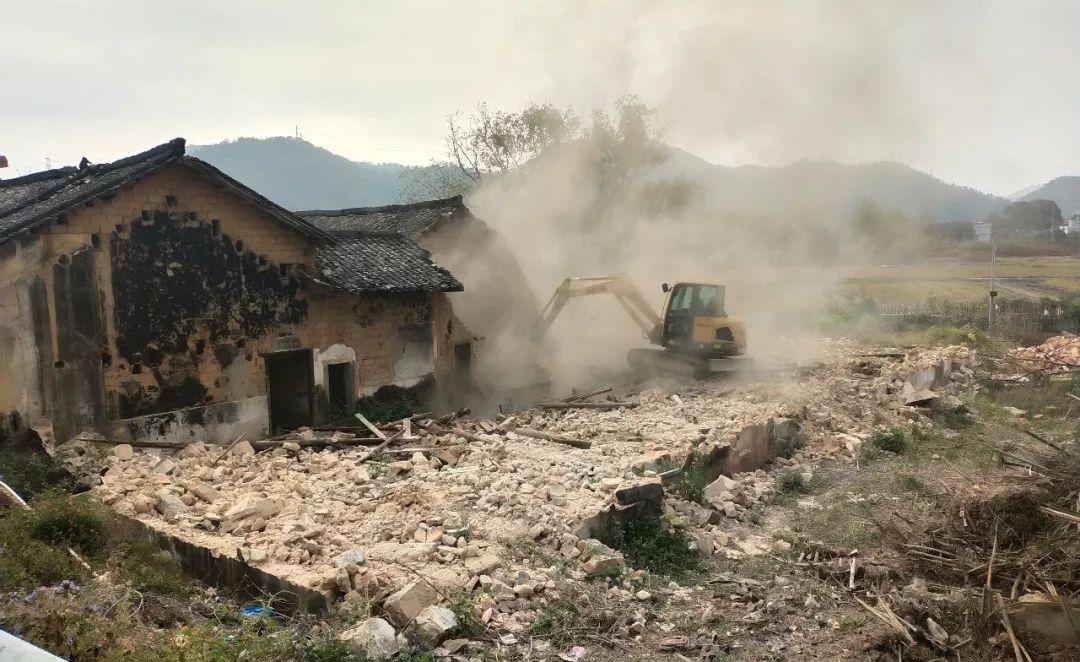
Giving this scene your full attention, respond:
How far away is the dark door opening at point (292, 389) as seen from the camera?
1359 centimetres

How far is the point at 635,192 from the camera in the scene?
30.3m

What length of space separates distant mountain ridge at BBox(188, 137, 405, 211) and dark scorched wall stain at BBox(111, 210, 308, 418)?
308 feet

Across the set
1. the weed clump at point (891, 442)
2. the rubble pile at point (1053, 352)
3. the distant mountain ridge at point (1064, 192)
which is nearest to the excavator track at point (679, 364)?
the weed clump at point (891, 442)

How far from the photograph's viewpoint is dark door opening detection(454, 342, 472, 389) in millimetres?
17266

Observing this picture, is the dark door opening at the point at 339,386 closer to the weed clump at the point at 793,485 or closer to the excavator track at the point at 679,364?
the excavator track at the point at 679,364

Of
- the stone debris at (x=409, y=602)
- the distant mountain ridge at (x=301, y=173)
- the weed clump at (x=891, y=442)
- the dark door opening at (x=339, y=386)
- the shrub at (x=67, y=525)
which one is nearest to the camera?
the stone debris at (x=409, y=602)

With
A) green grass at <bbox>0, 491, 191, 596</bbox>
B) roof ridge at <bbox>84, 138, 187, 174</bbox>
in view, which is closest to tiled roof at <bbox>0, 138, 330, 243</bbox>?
roof ridge at <bbox>84, 138, 187, 174</bbox>

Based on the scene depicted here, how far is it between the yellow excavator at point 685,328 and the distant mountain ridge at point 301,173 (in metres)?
90.2

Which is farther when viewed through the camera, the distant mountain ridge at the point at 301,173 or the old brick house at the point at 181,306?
the distant mountain ridge at the point at 301,173

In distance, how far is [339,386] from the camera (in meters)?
14.1

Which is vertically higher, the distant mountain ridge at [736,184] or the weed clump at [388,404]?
the distant mountain ridge at [736,184]

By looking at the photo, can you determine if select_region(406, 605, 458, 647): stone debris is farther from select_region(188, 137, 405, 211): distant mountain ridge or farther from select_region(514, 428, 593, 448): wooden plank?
select_region(188, 137, 405, 211): distant mountain ridge

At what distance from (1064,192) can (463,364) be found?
4636 inches

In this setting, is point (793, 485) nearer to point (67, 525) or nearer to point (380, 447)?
point (380, 447)
